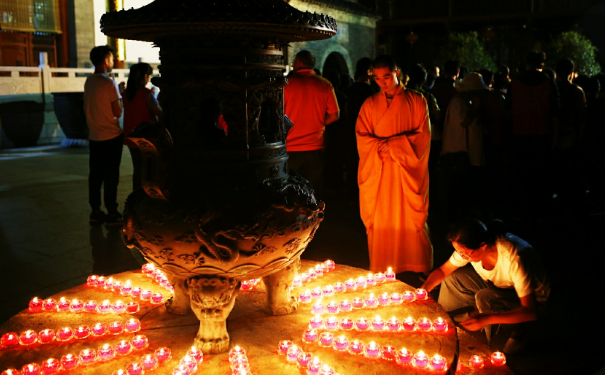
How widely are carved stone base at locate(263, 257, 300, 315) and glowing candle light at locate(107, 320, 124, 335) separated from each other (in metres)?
0.76

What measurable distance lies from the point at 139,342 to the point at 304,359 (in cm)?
79

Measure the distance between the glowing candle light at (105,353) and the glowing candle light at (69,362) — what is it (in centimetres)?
10

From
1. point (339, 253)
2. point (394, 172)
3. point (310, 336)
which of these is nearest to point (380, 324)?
point (310, 336)

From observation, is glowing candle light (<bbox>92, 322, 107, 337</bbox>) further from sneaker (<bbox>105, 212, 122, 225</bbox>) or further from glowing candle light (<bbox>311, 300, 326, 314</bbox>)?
sneaker (<bbox>105, 212, 122, 225</bbox>)

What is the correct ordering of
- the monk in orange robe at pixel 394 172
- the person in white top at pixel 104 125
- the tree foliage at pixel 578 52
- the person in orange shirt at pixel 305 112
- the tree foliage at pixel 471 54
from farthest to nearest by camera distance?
the tree foliage at pixel 471 54
the tree foliage at pixel 578 52
the person in white top at pixel 104 125
the person in orange shirt at pixel 305 112
the monk in orange robe at pixel 394 172

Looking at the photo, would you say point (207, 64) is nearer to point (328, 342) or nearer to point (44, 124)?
point (328, 342)

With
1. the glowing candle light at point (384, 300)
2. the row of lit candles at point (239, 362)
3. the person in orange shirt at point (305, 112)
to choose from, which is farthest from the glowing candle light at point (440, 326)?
the person in orange shirt at point (305, 112)

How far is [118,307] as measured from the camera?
123 inches

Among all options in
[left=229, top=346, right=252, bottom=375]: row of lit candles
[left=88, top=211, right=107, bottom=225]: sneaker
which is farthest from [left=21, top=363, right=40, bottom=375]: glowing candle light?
[left=88, top=211, right=107, bottom=225]: sneaker

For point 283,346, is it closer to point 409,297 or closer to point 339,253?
point 409,297

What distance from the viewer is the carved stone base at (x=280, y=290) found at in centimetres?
310

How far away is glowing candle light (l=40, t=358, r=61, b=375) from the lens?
8.15ft

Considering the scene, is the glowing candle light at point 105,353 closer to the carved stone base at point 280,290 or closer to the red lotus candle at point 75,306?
the red lotus candle at point 75,306

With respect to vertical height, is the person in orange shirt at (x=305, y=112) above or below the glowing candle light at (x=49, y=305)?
above
